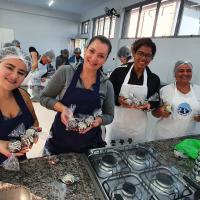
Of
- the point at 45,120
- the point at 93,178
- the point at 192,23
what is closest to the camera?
the point at 93,178

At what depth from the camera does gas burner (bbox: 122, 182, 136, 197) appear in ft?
2.53

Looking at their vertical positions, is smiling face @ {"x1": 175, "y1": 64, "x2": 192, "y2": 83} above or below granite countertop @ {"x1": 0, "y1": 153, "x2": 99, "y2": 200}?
above

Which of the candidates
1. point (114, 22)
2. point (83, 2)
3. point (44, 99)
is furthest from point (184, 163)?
Answer: point (83, 2)

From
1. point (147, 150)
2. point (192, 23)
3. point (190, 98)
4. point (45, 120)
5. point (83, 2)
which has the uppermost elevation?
point (83, 2)

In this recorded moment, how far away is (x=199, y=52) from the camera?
8.55 ft

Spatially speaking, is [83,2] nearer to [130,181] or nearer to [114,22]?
[114,22]

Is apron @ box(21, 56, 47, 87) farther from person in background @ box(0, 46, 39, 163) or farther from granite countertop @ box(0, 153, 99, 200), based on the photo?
granite countertop @ box(0, 153, 99, 200)

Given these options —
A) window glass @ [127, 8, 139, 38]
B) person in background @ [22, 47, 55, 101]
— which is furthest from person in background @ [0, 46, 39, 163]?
window glass @ [127, 8, 139, 38]

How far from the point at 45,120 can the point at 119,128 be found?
2.33 meters

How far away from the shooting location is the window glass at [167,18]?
3.37m

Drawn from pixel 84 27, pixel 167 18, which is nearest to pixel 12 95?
pixel 167 18

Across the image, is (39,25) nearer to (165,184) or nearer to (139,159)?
(139,159)

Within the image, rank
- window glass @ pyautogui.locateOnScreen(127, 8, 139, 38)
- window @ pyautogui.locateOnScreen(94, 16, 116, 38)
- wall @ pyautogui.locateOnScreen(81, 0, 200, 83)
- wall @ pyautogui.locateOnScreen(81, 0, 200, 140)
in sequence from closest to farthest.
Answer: wall @ pyautogui.locateOnScreen(81, 0, 200, 140)
wall @ pyautogui.locateOnScreen(81, 0, 200, 83)
window glass @ pyautogui.locateOnScreen(127, 8, 139, 38)
window @ pyautogui.locateOnScreen(94, 16, 116, 38)

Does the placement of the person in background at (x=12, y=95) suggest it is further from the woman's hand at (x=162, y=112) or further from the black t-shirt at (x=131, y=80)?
the woman's hand at (x=162, y=112)
